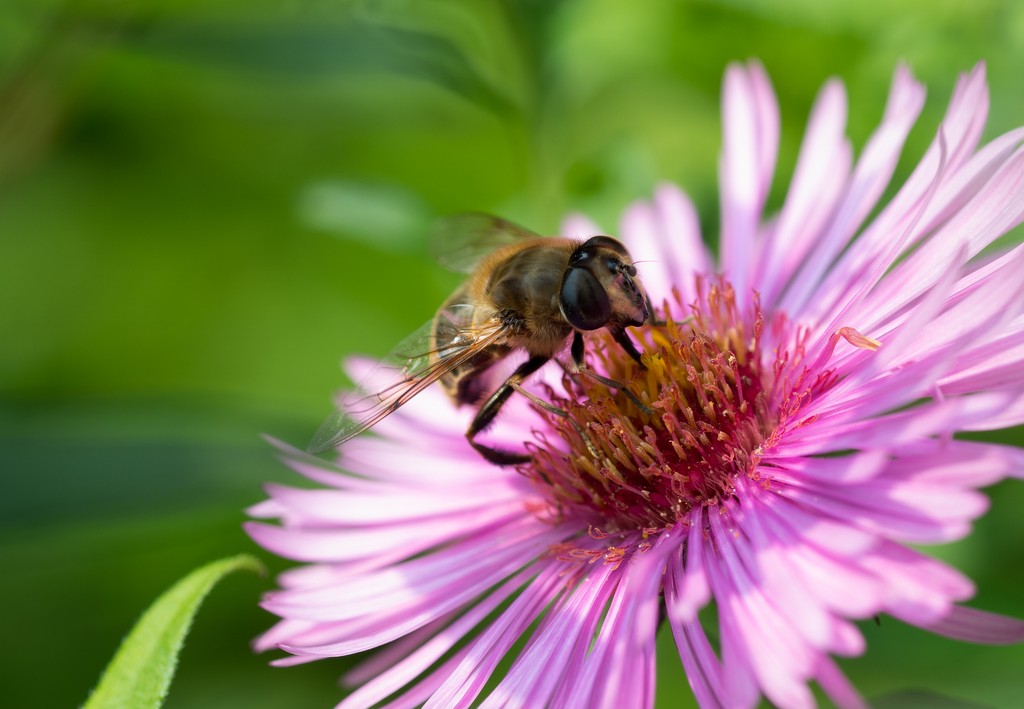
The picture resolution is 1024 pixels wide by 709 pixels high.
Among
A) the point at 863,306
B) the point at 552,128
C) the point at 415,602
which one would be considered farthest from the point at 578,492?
the point at 552,128

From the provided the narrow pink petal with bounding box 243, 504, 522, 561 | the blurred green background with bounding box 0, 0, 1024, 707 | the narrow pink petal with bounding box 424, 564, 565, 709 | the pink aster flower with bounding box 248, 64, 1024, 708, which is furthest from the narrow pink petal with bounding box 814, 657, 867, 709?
the narrow pink petal with bounding box 243, 504, 522, 561

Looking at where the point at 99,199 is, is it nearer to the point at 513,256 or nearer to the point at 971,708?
the point at 513,256

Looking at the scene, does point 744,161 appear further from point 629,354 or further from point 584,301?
point 584,301

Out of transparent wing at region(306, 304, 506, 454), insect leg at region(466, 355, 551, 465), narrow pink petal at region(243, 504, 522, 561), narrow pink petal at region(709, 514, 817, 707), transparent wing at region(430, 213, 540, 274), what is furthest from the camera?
transparent wing at region(430, 213, 540, 274)

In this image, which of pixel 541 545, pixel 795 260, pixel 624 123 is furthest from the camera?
pixel 624 123

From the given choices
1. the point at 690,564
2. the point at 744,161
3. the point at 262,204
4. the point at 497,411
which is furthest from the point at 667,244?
the point at 262,204

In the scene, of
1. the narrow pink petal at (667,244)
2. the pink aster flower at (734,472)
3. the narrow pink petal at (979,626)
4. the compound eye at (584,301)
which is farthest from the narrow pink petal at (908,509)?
the narrow pink petal at (667,244)

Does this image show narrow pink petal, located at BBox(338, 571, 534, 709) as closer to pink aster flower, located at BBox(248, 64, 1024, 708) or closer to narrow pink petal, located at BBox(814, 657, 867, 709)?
pink aster flower, located at BBox(248, 64, 1024, 708)
